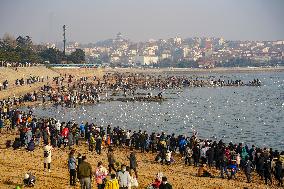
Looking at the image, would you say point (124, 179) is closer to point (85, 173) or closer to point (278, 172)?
point (85, 173)

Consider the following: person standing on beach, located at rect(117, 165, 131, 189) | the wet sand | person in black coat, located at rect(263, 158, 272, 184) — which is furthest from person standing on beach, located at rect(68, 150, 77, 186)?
person in black coat, located at rect(263, 158, 272, 184)

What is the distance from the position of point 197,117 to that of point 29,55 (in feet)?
181

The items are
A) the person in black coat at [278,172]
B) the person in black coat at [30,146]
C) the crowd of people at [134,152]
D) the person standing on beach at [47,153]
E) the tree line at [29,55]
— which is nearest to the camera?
the crowd of people at [134,152]

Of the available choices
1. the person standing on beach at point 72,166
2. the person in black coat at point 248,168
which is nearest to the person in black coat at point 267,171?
the person in black coat at point 248,168

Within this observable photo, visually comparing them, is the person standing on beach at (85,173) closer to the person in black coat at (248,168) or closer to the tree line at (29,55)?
the person in black coat at (248,168)

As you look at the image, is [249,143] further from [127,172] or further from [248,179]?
[127,172]

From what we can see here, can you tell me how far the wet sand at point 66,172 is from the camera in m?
16.1

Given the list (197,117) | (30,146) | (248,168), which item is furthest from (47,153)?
(197,117)

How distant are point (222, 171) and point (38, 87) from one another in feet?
151

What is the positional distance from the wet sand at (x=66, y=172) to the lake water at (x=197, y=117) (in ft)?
43.3

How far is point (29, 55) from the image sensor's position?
92.9 metres

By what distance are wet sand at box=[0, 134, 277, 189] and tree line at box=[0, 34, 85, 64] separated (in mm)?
51961

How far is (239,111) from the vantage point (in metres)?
55.1

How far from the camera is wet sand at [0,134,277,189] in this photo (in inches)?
634
